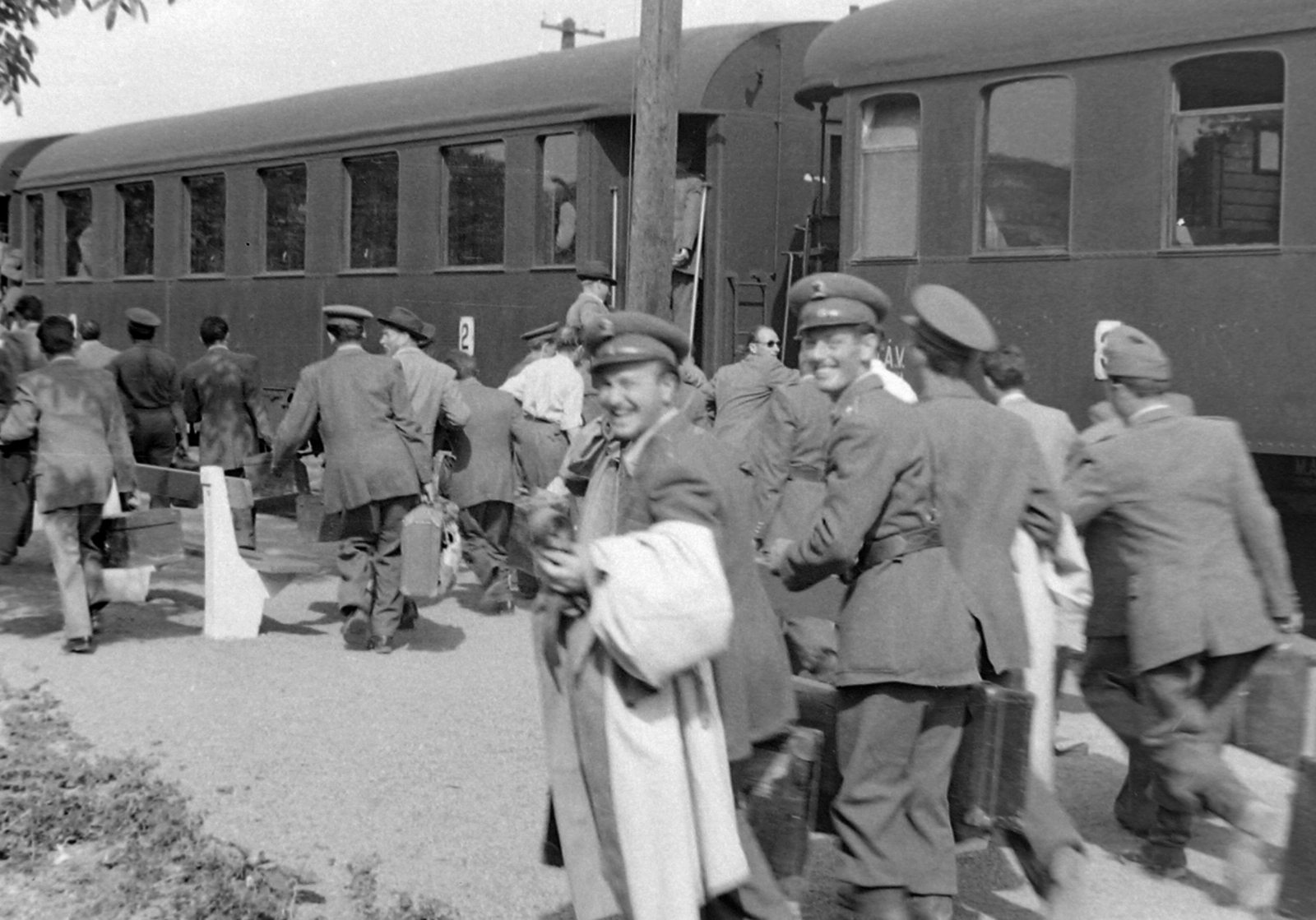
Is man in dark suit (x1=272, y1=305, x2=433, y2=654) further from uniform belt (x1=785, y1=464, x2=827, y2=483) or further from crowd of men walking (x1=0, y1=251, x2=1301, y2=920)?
uniform belt (x1=785, y1=464, x2=827, y2=483)

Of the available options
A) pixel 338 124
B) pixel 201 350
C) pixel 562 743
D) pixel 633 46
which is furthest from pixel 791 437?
pixel 201 350

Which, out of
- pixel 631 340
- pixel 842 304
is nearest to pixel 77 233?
pixel 842 304

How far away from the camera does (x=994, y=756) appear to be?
4930 mm

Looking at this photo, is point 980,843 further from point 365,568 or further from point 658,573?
point 365,568

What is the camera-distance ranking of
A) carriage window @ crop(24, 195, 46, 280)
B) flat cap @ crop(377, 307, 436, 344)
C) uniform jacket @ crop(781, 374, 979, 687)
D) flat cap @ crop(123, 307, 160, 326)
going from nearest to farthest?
uniform jacket @ crop(781, 374, 979, 687) < flat cap @ crop(377, 307, 436, 344) < flat cap @ crop(123, 307, 160, 326) < carriage window @ crop(24, 195, 46, 280)

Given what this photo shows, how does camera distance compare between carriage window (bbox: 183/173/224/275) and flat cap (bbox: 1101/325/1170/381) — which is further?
carriage window (bbox: 183/173/224/275)

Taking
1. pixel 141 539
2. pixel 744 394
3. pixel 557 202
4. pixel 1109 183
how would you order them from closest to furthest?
pixel 744 394, pixel 141 539, pixel 1109 183, pixel 557 202

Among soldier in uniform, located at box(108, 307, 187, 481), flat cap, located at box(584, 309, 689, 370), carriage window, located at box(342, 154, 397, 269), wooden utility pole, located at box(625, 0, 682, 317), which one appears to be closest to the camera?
flat cap, located at box(584, 309, 689, 370)

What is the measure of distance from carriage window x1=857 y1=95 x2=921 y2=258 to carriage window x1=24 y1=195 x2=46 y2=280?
533 inches

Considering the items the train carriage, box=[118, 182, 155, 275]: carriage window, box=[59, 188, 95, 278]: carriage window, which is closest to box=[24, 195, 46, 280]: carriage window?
box=[59, 188, 95, 278]: carriage window

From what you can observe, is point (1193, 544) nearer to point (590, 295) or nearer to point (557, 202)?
point (590, 295)

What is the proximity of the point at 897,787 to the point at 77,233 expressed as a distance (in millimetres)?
18781

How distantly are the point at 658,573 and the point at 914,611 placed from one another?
1.16 meters

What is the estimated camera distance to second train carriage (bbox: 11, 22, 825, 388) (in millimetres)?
13852
